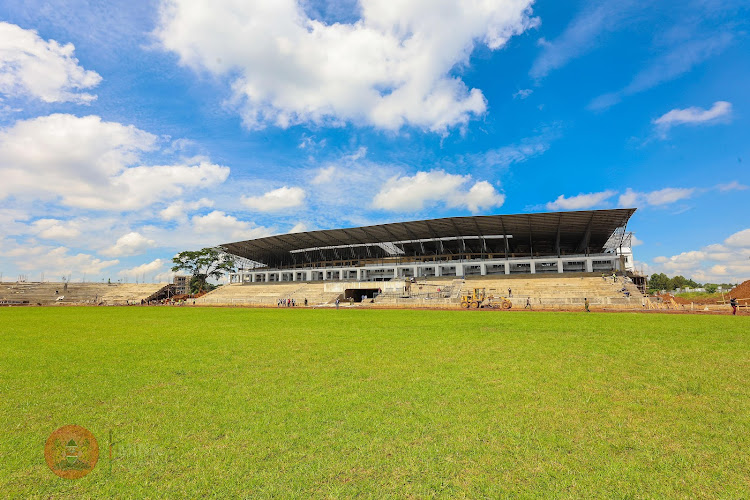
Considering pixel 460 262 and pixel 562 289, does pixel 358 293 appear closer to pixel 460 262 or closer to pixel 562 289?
pixel 460 262

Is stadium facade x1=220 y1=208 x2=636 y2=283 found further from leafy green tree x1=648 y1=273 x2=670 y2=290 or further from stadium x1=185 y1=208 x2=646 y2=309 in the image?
leafy green tree x1=648 y1=273 x2=670 y2=290

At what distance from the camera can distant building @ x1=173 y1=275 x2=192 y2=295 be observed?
9331 cm

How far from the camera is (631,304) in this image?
34625mm

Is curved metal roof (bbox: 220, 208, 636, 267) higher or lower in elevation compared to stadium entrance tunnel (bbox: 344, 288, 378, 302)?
higher

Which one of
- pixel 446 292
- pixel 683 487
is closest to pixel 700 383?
pixel 683 487

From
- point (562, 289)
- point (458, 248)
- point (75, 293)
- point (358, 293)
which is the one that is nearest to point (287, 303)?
point (358, 293)

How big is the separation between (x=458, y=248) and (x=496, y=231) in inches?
377

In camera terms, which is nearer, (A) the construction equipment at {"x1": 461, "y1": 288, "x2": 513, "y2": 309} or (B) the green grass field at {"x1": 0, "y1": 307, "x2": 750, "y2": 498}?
(B) the green grass field at {"x1": 0, "y1": 307, "x2": 750, "y2": 498}

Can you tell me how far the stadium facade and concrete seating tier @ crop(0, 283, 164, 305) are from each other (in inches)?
882

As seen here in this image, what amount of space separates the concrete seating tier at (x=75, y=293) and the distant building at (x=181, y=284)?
24.2 ft

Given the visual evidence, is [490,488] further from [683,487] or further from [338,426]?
[338,426]

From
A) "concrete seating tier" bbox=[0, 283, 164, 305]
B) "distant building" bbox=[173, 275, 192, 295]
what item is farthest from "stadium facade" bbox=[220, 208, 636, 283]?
"concrete seating tier" bbox=[0, 283, 164, 305]

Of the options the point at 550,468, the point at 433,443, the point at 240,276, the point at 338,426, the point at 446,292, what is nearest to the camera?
the point at 550,468

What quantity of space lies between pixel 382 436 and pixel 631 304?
3938cm
